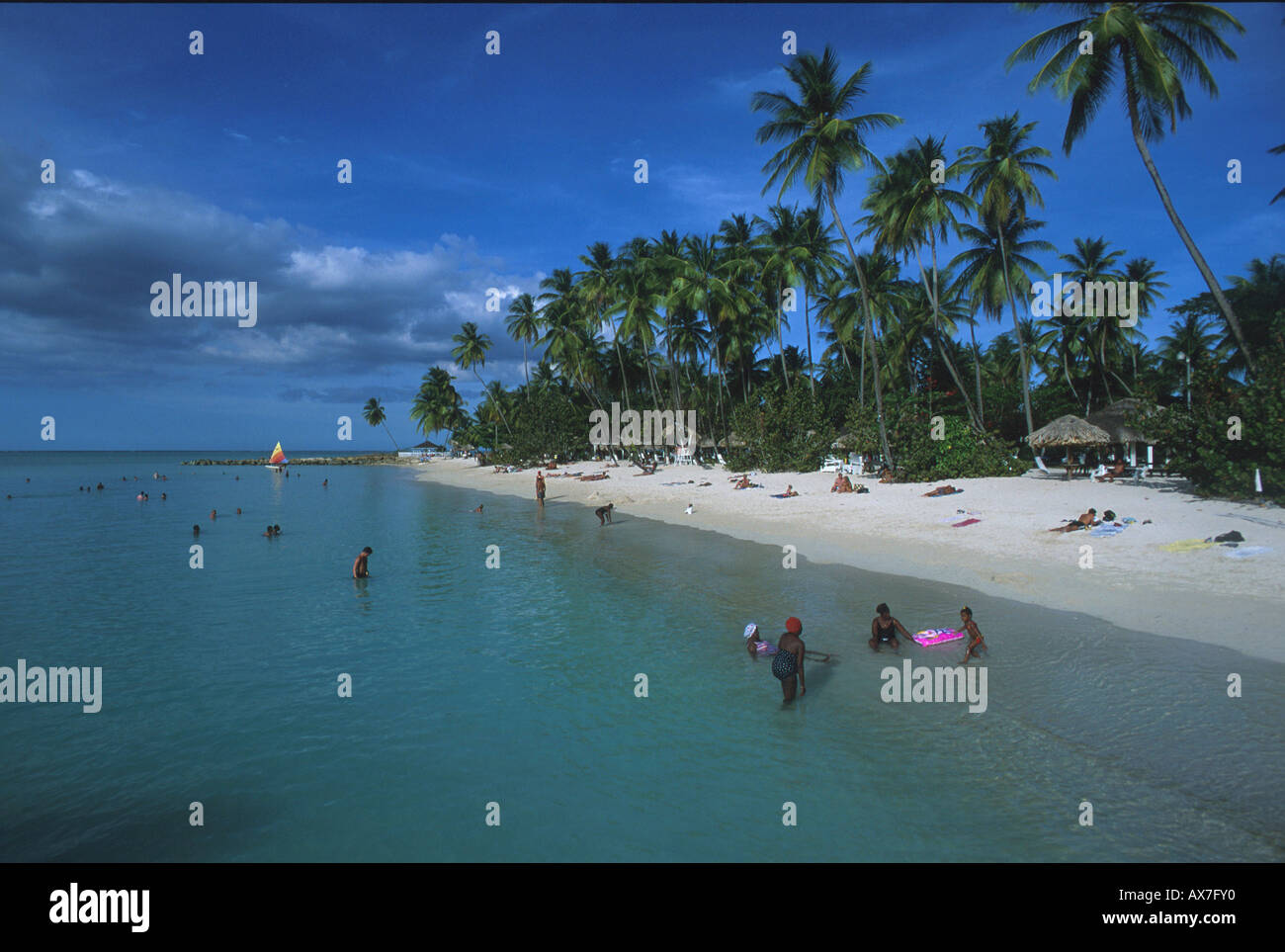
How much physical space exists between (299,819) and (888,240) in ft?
120

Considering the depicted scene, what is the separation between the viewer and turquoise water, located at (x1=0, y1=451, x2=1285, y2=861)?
6.30m

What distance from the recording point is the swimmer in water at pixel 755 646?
11.3m

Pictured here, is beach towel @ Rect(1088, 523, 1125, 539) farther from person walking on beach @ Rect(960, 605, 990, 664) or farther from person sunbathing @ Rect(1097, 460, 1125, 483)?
person sunbathing @ Rect(1097, 460, 1125, 483)

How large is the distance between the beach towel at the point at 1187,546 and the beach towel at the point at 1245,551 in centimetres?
53

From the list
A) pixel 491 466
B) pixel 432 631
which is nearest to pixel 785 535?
pixel 432 631

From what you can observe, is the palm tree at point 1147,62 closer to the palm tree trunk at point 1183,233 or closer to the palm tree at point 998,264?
the palm tree trunk at point 1183,233

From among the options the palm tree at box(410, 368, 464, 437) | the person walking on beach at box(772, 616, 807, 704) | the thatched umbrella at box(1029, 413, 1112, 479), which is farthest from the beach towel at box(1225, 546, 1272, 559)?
the palm tree at box(410, 368, 464, 437)

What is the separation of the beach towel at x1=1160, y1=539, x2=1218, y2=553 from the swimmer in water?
1010 cm

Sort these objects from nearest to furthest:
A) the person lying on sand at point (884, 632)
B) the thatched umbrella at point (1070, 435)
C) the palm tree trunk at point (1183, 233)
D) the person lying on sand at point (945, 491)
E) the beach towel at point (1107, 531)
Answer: the person lying on sand at point (884, 632) → the beach towel at point (1107, 531) → the palm tree trunk at point (1183, 233) → the person lying on sand at point (945, 491) → the thatched umbrella at point (1070, 435)

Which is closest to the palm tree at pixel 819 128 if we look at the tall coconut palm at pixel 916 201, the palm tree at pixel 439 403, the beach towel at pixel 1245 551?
the tall coconut palm at pixel 916 201

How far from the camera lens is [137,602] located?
16312mm

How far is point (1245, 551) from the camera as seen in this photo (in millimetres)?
13336

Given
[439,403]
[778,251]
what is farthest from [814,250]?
[439,403]
